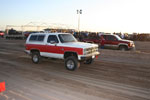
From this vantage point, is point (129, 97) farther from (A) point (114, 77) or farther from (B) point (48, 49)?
(B) point (48, 49)

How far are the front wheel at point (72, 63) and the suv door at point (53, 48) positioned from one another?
623 mm

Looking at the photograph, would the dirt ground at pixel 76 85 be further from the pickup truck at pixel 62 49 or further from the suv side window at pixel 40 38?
the suv side window at pixel 40 38

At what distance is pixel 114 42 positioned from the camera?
1500 cm

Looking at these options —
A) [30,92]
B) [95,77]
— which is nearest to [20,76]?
[30,92]

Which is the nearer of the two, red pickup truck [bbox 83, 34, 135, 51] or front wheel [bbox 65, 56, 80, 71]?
front wheel [bbox 65, 56, 80, 71]

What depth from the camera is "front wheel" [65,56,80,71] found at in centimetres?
730

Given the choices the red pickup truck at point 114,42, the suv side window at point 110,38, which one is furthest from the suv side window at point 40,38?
the suv side window at point 110,38

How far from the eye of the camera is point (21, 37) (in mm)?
37281

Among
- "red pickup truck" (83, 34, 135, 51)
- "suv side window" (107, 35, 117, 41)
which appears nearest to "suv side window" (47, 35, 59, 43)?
"red pickup truck" (83, 34, 135, 51)

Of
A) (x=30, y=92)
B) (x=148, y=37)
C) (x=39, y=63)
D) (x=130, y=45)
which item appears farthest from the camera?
(x=148, y=37)

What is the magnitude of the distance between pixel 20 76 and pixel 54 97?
2797mm

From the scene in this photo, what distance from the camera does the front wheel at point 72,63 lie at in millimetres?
7299

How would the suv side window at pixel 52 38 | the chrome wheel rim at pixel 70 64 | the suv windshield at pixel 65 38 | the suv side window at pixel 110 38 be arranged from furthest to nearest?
1. the suv side window at pixel 110 38
2. the suv side window at pixel 52 38
3. the suv windshield at pixel 65 38
4. the chrome wheel rim at pixel 70 64

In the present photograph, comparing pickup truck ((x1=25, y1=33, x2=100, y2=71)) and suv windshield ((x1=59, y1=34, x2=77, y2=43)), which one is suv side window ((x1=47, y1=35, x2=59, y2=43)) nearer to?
pickup truck ((x1=25, y1=33, x2=100, y2=71))
